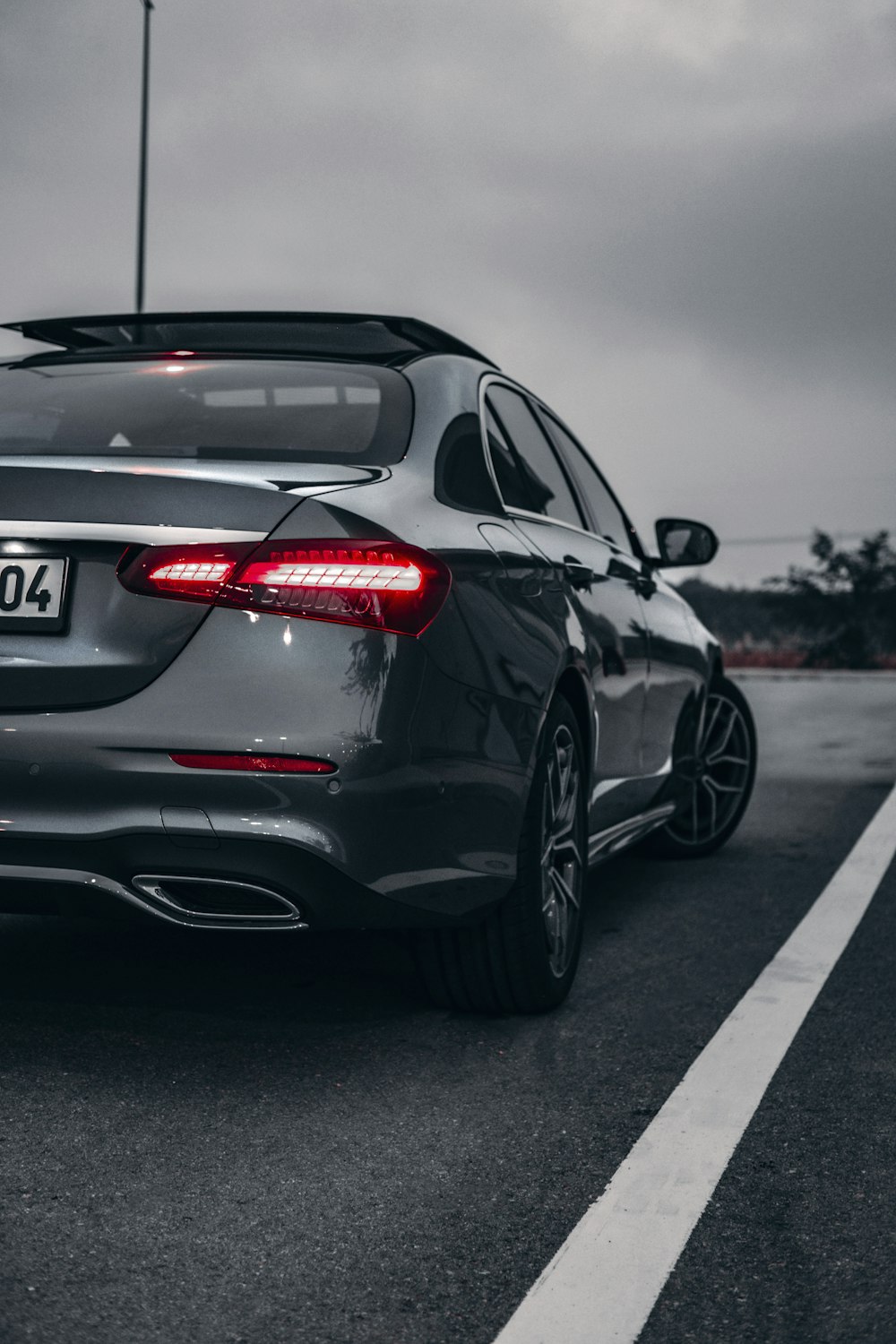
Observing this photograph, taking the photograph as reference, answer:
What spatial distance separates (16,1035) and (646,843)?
3424 mm

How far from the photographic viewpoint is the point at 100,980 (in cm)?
405

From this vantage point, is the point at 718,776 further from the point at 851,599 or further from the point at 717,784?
the point at 851,599

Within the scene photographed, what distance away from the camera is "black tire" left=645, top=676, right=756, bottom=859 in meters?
6.33

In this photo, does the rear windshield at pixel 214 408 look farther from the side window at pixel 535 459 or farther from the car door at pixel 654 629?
the car door at pixel 654 629

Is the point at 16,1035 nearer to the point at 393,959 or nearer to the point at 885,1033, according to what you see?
the point at 393,959

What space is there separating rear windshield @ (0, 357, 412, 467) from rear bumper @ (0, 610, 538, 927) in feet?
1.83

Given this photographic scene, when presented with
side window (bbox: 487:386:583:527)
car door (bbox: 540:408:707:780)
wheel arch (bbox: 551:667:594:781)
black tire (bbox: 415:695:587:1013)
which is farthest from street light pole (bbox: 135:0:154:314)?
black tire (bbox: 415:695:587:1013)

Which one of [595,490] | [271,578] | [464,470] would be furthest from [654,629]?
[271,578]

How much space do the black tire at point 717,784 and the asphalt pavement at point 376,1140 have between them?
1.38m

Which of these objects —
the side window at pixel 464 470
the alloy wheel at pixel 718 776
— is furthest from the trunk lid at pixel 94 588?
the alloy wheel at pixel 718 776

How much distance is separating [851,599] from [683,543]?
38413 millimetres

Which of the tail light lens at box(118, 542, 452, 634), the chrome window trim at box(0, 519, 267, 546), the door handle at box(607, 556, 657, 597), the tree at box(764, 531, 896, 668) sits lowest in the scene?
the tree at box(764, 531, 896, 668)

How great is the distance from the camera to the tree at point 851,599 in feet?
137

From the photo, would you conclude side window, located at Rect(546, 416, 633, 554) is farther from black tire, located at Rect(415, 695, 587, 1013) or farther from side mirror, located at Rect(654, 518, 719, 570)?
black tire, located at Rect(415, 695, 587, 1013)
